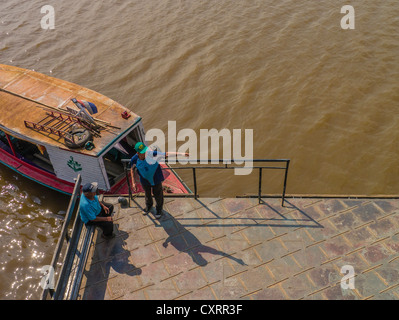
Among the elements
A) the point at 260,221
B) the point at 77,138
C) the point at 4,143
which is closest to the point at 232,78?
the point at 77,138

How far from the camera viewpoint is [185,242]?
7594mm

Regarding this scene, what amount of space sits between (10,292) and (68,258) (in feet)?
11.3

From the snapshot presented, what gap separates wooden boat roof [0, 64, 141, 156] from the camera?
998 cm

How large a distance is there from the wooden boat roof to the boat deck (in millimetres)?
2802

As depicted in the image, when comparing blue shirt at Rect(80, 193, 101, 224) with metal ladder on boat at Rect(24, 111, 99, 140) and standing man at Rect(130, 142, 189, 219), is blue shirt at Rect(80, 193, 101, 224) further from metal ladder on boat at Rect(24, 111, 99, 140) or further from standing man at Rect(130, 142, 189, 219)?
metal ladder on boat at Rect(24, 111, 99, 140)

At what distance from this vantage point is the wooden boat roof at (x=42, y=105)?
9977 mm

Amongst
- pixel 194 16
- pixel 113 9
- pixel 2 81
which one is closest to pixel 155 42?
pixel 194 16

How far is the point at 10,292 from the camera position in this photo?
9.12m

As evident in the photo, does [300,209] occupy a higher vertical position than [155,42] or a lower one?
lower

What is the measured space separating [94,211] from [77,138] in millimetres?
3301

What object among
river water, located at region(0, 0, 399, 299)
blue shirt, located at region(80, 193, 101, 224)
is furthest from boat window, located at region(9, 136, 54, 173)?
blue shirt, located at region(80, 193, 101, 224)

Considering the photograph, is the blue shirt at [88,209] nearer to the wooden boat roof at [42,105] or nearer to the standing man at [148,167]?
the standing man at [148,167]

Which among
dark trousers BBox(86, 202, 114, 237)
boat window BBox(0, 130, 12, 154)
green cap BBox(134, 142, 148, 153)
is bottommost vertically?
boat window BBox(0, 130, 12, 154)
